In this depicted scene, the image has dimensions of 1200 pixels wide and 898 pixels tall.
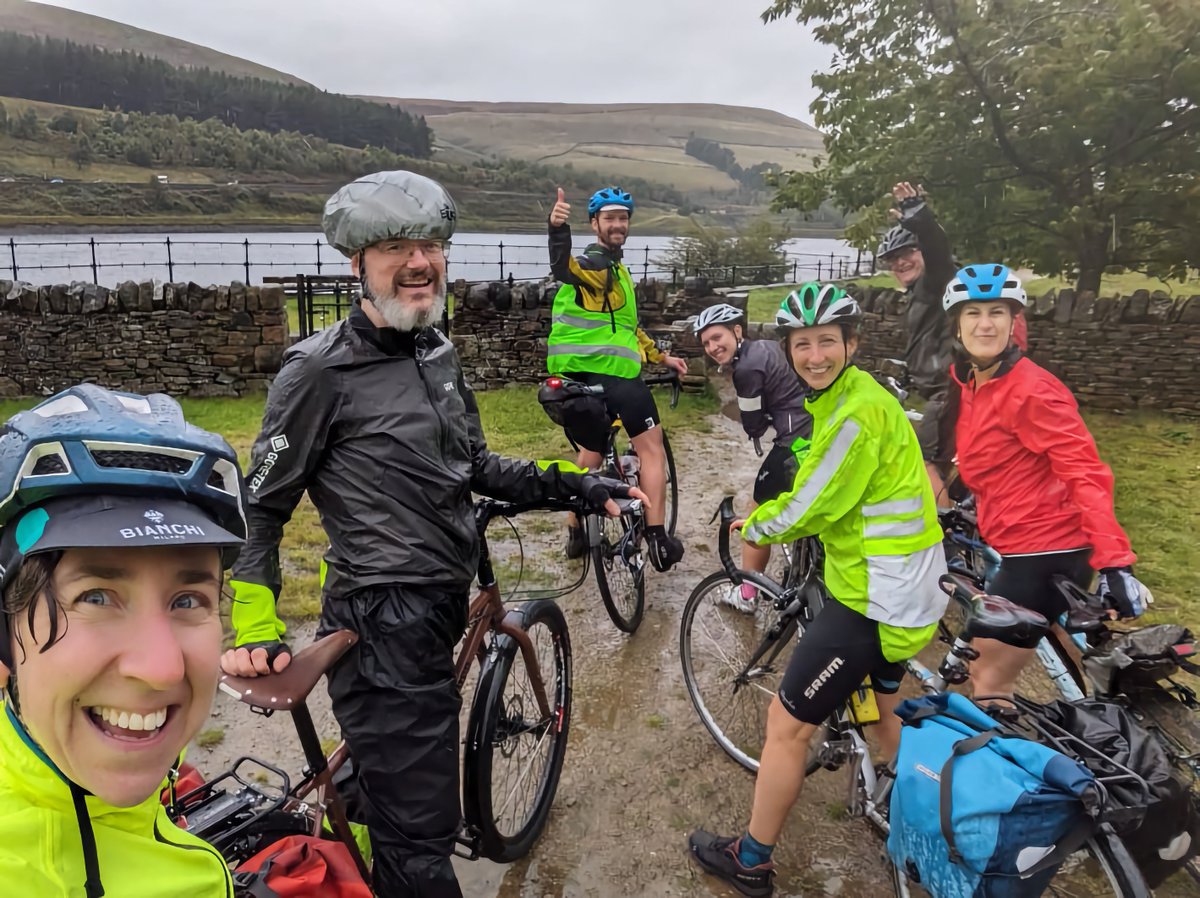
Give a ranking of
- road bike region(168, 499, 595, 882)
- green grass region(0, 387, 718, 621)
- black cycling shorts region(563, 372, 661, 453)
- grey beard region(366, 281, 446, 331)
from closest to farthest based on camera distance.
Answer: road bike region(168, 499, 595, 882)
grey beard region(366, 281, 446, 331)
black cycling shorts region(563, 372, 661, 453)
green grass region(0, 387, 718, 621)

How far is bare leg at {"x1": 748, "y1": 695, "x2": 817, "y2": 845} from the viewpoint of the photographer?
272cm

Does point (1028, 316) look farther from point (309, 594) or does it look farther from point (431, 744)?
point (431, 744)

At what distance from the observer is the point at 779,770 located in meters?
2.73

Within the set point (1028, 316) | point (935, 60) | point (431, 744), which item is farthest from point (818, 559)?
point (935, 60)

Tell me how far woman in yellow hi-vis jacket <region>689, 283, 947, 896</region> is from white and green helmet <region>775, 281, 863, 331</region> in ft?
0.04

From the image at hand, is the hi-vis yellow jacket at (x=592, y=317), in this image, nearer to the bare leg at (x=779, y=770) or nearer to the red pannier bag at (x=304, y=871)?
the bare leg at (x=779, y=770)

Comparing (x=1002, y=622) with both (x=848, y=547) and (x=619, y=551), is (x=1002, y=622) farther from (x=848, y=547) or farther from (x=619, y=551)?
(x=619, y=551)

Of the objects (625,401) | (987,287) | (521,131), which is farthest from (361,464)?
(521,131)

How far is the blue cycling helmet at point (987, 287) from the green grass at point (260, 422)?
130 inches

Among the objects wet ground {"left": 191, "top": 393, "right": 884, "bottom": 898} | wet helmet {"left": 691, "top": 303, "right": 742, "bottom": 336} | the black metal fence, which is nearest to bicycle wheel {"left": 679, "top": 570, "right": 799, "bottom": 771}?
wet ground {"left": 191, "top": 393, "right": 884, "bottom": 898}

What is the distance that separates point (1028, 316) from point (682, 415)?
5.13 m

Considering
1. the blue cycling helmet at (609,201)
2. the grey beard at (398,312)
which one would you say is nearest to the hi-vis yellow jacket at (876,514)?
the grey beard at (398,312)

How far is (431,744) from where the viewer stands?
2182mm

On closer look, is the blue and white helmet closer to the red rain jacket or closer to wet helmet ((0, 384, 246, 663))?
wet helmet ((0, 384, 246, 663))
